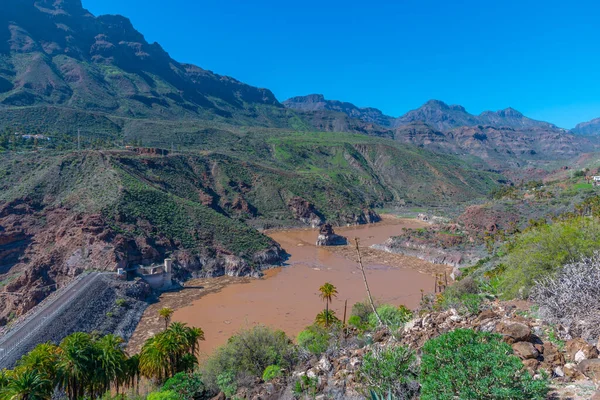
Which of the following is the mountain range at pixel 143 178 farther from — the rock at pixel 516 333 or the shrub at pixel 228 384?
the rock at pixel 516 333

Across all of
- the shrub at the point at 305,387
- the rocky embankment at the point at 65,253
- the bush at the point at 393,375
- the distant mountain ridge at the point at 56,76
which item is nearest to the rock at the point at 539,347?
the bush at the point at 393,375

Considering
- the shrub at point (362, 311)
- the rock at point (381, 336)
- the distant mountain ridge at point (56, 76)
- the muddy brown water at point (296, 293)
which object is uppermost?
the distant mountain ridge at point (56, 76)

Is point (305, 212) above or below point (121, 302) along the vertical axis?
above

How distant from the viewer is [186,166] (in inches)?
3642

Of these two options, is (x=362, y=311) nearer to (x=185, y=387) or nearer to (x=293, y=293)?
(x=293, y=293)

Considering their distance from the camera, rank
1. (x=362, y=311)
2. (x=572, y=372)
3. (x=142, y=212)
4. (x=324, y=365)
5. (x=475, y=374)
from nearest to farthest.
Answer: (x=475, y=374) → (x=572, y=372) → (x=324, y=365) → (x=362, y=311) → (x=142, y=212)

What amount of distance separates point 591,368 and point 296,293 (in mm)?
39268

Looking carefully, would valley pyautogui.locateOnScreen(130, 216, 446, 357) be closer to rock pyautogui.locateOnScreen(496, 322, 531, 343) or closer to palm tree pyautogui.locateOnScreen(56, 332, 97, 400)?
palm tree pyautogui.locateOnScreen(56, 332, 97, 400)

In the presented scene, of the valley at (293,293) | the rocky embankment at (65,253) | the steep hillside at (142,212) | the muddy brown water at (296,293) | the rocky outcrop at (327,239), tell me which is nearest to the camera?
the valley at (293,293)

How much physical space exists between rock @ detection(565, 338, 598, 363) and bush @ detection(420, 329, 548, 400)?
175cm

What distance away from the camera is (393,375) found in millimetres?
9094

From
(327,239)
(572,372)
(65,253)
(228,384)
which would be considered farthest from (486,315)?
(327,239)

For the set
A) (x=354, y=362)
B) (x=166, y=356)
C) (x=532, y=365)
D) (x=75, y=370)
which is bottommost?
(x=166, y=356)

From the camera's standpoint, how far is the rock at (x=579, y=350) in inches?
325
